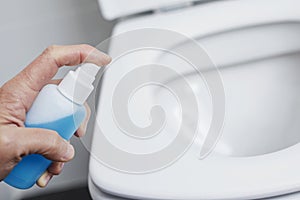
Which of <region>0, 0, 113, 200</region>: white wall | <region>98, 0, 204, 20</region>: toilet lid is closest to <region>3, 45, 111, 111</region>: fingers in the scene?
<region>98, 0, 204, 20</region>: toilet lid

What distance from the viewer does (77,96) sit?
1.24ft

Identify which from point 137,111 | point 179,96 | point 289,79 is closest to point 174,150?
point 137,111

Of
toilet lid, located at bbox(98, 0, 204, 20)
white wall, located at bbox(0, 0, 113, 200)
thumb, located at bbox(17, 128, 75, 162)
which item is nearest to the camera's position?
thumb, located at bbox(17, 128, 75, 162)

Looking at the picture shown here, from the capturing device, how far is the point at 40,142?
1.17 feet

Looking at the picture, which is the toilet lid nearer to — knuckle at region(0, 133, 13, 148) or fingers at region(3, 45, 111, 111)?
fingers at region(3, 45, 111, 111)

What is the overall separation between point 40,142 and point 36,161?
1.7 inches

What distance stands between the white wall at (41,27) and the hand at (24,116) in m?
0.41

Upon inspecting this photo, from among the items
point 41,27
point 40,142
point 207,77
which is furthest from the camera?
point 41,27

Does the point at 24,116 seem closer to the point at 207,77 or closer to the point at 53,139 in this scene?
the point at 53,139

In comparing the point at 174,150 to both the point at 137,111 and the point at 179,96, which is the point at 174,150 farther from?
the point at 179,96

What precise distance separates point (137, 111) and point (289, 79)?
0.30 metres

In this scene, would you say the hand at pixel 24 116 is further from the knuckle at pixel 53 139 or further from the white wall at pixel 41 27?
the white wall at pixel 41 27

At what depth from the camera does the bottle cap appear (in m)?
0.38

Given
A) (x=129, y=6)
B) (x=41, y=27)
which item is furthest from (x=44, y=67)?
(x=41, y=27)
